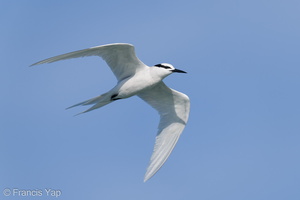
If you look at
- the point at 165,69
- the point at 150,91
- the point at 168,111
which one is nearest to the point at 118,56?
the point at 165,69

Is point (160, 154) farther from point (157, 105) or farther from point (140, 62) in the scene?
point (140, 62)

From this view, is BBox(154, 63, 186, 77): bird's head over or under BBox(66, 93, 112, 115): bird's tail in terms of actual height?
over

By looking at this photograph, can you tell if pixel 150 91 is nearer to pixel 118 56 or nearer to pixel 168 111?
pixel 168 111

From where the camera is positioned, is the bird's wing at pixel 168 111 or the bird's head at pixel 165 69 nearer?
the bird's head at pixel 165 69

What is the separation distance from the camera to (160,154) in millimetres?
14055

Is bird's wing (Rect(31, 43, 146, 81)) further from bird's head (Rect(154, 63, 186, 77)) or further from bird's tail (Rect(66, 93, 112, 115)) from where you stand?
bird's tail (Rect(66, 93, 112, 115))

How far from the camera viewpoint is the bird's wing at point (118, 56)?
12.2 metres

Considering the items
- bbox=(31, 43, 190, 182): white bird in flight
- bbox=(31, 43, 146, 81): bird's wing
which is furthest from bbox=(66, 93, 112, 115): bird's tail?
bbox=(31, 43, 146, 81): bird's wing

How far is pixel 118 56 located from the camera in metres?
13.2

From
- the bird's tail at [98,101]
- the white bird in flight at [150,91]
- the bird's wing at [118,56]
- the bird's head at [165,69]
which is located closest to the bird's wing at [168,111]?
the white bird in flight at [150,91]

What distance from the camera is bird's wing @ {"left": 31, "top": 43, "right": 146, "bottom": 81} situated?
40.1 feet

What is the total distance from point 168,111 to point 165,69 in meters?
1.80

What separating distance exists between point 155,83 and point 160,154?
1926mm

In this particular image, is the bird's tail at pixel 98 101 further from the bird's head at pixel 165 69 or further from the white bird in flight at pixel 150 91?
the bird's head at pixel 165 69
